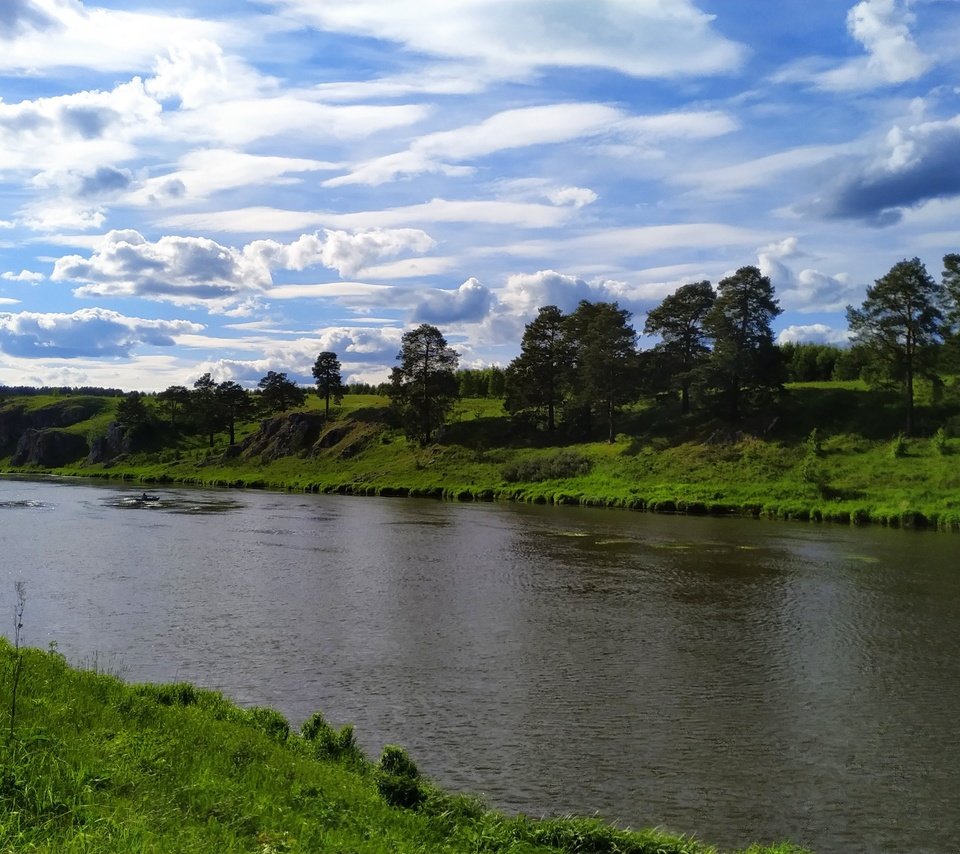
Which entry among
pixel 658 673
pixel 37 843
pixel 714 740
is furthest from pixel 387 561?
pixel 37 843

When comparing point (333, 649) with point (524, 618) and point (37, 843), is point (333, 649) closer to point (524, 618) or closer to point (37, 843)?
point (524, 618)

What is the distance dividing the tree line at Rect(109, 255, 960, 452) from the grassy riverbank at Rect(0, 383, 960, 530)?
120 inches

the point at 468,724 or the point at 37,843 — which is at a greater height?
the point at 37,843

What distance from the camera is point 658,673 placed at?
779 inches

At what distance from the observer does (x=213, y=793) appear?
9.48 meters

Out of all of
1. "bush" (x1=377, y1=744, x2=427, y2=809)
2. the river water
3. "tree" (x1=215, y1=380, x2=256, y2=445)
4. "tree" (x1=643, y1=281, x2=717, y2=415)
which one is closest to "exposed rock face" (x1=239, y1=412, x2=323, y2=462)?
"tree" (x1=215, y1=380, x2=256, y2=445)

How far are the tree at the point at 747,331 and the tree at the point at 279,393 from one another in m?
81.1

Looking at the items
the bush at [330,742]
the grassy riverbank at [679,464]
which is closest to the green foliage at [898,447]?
the grassy riverbank at [679,464]

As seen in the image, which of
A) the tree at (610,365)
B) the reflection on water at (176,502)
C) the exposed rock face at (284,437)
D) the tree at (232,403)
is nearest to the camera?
the reflection on water at (176,502)

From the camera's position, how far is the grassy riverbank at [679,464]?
195ft

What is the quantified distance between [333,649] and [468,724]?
6735mm

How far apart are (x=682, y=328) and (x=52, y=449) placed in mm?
127781

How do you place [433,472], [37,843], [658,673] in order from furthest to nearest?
[433,472] → [658,673] → [37,843]

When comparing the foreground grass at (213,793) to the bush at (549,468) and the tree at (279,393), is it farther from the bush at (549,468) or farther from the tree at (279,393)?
the tree at (279,393)
